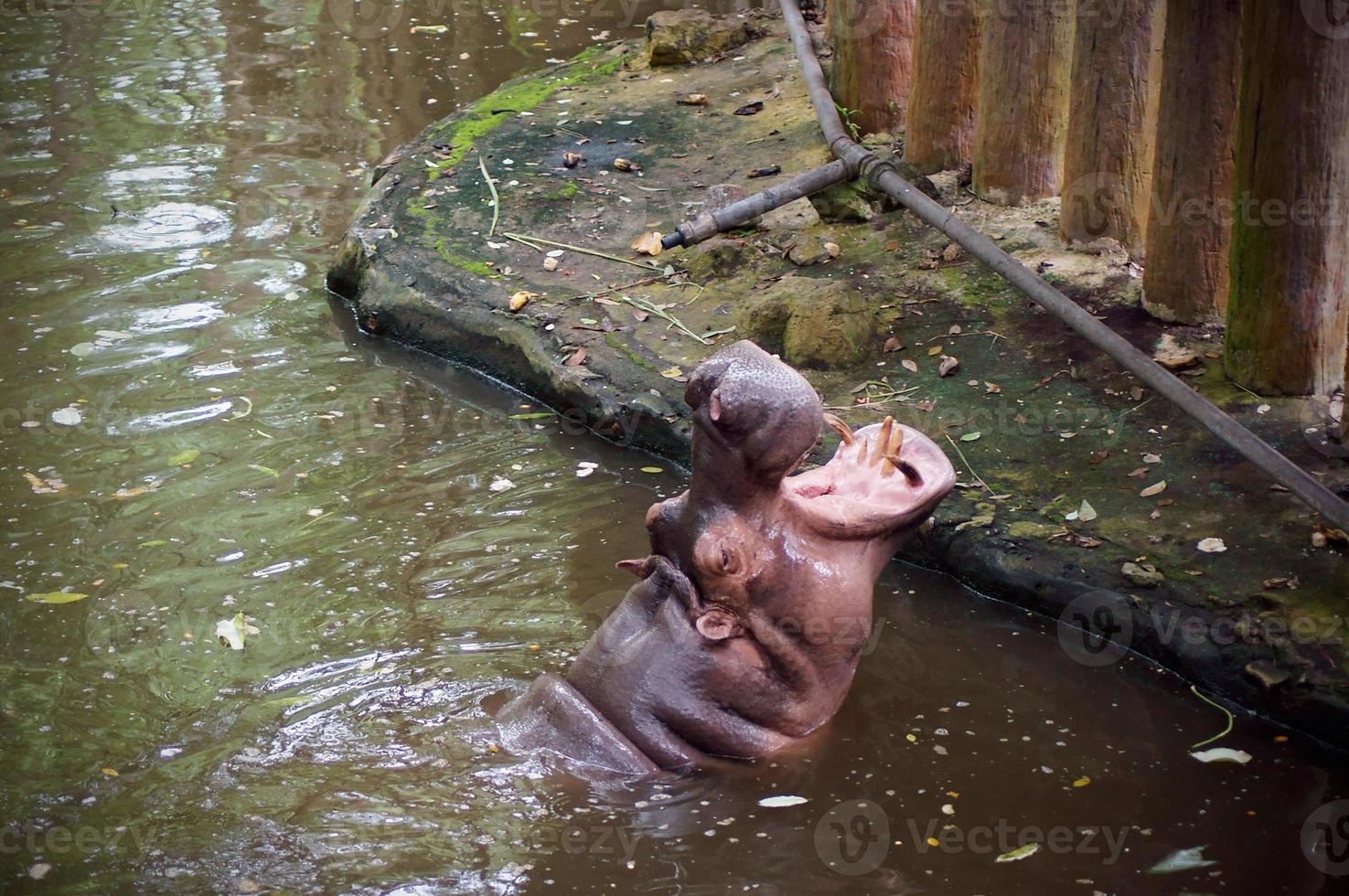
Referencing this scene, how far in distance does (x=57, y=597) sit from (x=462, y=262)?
2.99 meters

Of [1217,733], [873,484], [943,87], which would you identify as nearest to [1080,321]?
[1217,733]

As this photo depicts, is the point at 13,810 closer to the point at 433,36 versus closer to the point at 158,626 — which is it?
the point at 158,626

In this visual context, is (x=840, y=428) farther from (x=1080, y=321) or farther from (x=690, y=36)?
(x=690, y=36)

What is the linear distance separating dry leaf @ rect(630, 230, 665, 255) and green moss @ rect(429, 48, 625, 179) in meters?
1.71

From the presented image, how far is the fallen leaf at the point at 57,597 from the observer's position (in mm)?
5188

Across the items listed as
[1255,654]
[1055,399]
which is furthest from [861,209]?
[1255,654]

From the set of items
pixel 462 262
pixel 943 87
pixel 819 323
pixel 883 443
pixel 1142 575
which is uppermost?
pixel 943 87

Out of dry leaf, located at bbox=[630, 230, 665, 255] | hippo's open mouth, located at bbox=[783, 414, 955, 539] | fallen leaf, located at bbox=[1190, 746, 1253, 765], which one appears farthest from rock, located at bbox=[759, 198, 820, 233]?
fallen leaf, located at bbox=[1190, 746, 1253, 765]

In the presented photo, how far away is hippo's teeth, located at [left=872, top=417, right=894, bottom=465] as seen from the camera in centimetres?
390

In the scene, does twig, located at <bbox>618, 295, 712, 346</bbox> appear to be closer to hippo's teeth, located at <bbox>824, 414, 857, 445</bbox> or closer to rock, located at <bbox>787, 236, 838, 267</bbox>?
rock, located at <bbox>787, 236, 838, 267</bbox>

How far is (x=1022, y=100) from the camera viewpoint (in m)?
6.43

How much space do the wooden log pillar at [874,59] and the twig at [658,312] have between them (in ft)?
6.28

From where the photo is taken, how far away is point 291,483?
19.7ft

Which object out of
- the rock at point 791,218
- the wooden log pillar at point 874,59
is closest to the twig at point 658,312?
the rock at point 791,218
